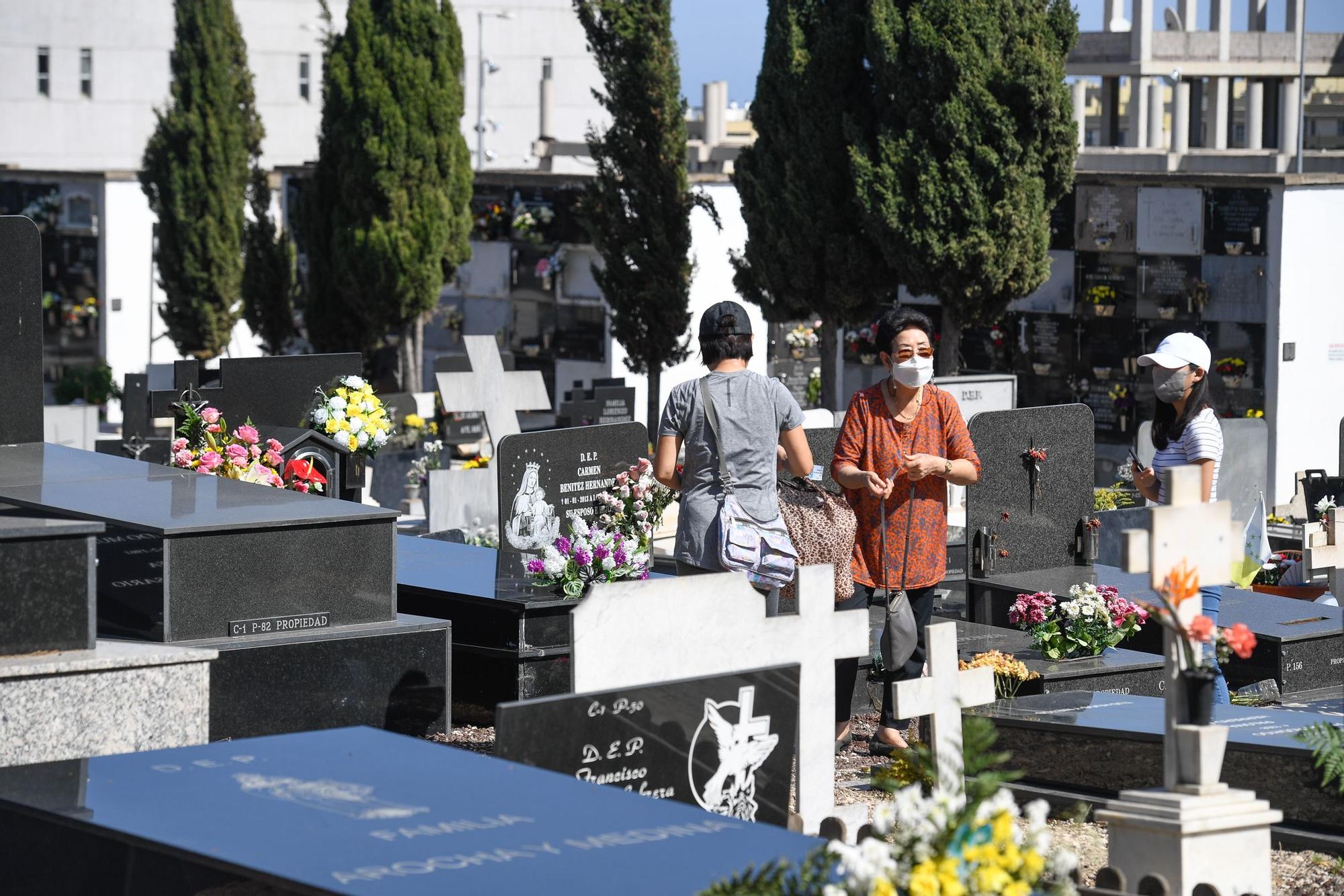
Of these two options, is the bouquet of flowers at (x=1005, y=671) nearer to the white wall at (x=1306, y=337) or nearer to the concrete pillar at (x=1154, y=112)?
the white wall at (x=1306, y=337)

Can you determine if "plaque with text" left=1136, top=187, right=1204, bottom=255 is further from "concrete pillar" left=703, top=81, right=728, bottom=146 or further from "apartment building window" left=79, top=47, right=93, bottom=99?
"apartment building window" left=79, top=47, right=93, bottom=99

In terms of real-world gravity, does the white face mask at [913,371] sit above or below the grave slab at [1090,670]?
above

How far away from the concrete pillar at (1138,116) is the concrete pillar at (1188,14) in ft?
17.5

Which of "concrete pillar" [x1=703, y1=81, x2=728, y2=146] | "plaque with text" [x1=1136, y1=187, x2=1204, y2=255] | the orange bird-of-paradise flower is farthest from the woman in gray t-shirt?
"concrete pillar" [x1=703, y1=81, x2=728, y2=146]

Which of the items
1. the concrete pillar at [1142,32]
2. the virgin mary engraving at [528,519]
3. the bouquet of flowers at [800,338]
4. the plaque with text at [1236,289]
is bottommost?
the virgin mary engraving at [528,519]

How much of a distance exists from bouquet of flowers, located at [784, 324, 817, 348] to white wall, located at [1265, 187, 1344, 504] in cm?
724

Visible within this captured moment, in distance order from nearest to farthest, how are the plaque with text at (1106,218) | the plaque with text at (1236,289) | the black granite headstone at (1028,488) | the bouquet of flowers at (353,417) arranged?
the black granite headstone at (1028,488), the bouquet of flowers at (353,417), the plaque with text at (1236,289), the plaque with text at (1106,218)

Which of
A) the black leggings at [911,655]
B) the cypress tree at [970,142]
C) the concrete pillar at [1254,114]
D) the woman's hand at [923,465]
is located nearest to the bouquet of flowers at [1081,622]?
the black leggings at [911,655]

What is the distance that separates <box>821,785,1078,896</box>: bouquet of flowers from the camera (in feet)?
8.76

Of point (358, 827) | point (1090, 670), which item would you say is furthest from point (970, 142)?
point (358, 827)

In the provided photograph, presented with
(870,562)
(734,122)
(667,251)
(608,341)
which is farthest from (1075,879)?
(734,122)

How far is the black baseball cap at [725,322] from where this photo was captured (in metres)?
6.22

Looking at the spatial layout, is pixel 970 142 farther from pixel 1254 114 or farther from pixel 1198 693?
pixel 1254 114

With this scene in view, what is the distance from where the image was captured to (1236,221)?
52.9ft
